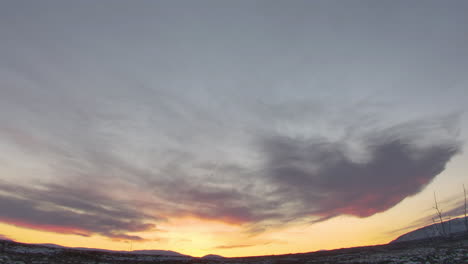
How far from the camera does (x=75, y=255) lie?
48406 millimetres

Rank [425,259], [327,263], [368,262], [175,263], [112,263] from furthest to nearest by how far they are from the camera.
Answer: [175,263] < [327,263] < [112,263] < [368,262] < [425,259]

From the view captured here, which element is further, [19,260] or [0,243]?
[0,243]

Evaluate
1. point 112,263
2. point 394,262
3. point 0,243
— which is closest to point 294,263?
point 394,262

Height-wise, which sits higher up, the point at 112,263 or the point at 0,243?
the point at 0,243

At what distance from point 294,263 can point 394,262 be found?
67.7ft

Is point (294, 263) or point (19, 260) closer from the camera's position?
point (19, 260)

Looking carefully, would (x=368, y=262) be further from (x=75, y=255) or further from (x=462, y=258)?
(x=75, y=255)

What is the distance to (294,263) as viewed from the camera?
180 ft

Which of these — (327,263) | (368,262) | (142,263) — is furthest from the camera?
(142,263)

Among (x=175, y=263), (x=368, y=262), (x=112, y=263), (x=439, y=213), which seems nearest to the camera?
(x=368, y=262)

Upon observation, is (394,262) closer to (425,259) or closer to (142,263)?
(425,259)

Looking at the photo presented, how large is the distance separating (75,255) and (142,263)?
11.5 metres

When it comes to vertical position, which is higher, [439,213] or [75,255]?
[439,213]

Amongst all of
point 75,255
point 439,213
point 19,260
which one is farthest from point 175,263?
point 439,213
